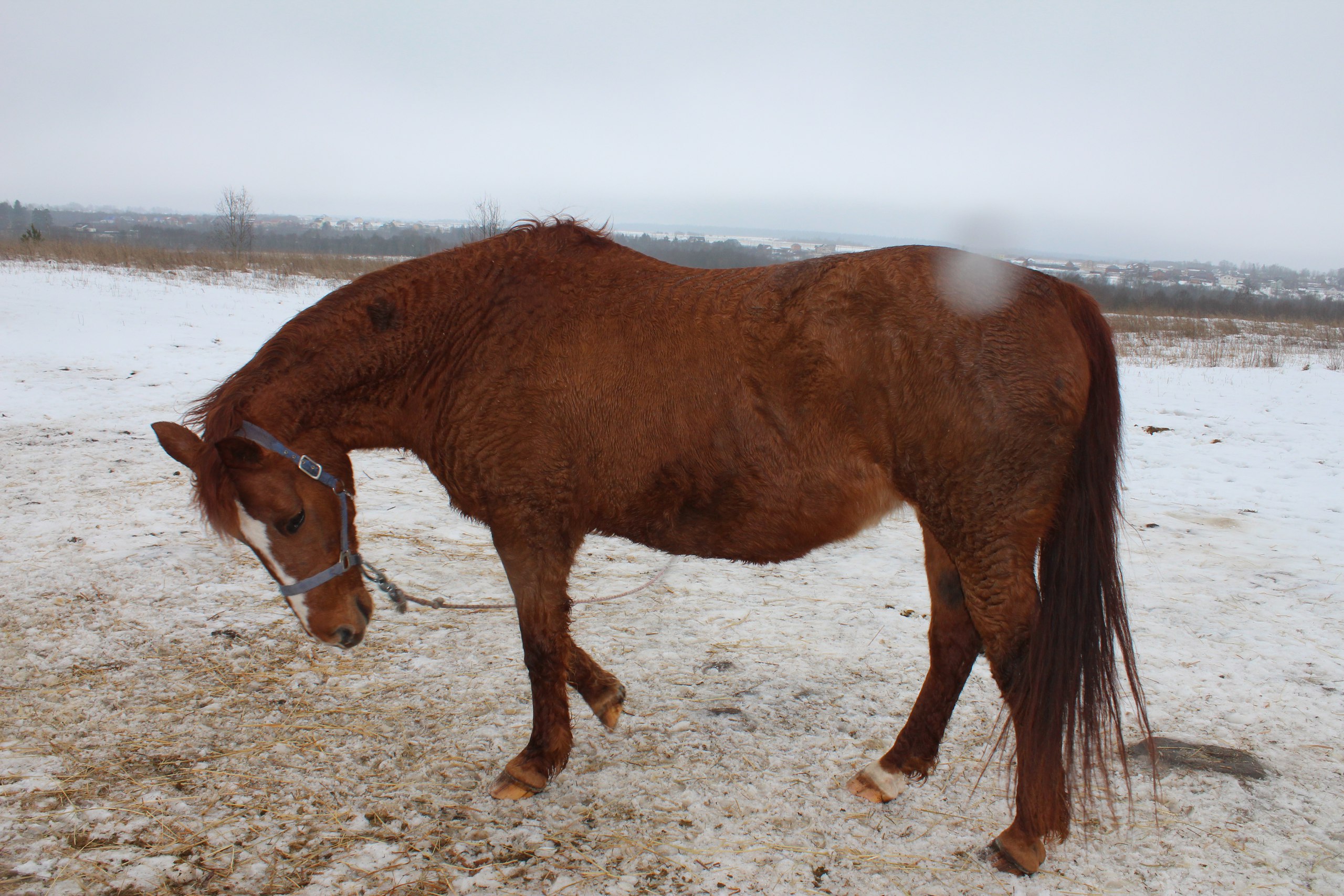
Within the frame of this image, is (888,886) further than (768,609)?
No

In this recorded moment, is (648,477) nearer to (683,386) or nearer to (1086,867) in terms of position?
(683,386)

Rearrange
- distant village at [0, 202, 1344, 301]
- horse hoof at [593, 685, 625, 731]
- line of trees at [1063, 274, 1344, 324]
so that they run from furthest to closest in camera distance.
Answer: line of trees at [1063, 274, 1344, 324], distant village at [0, 202, 1344, 301], horse hoof at [593, 685, 625, 731]

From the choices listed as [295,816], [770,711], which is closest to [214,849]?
[295,816]

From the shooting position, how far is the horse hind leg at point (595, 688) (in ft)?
10.1

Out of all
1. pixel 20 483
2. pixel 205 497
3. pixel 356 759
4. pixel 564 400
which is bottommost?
pixel 356 759

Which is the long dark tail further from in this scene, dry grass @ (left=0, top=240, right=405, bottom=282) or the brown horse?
dry grass @ (left=0, top=240, right=405, bottom=282)

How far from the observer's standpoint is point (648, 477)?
2.55 meters

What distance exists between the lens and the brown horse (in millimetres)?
2262

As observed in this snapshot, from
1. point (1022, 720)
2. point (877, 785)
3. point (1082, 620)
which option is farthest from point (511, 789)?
point (1082, 620)

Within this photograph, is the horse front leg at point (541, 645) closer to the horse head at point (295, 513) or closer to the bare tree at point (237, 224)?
the horse head at point (295, 513)

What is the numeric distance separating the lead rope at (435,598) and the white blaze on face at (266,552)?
0.78 feet

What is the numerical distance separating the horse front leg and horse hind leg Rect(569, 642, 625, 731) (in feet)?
0.77

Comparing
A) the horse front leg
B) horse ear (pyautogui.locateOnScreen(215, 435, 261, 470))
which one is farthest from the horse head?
the horse front leg

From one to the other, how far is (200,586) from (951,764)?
4.05 meters
